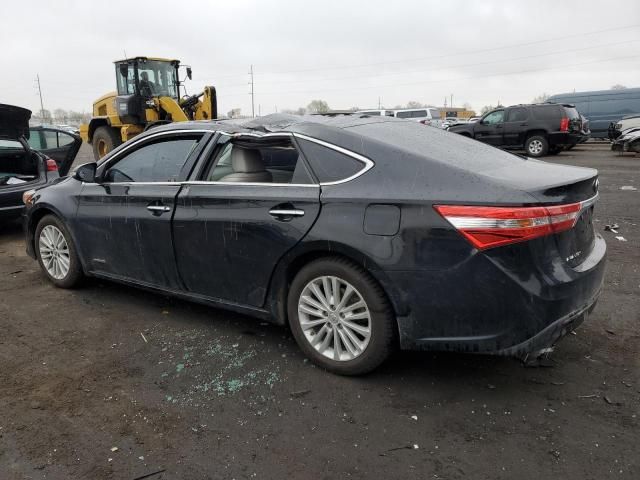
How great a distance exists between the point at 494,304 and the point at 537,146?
17.0 m

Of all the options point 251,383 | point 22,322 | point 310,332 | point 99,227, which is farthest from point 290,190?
point 22,322

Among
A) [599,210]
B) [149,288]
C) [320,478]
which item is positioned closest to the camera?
[320,478]

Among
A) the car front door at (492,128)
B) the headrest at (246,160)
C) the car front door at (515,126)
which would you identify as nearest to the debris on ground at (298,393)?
the headrest at (246,160)

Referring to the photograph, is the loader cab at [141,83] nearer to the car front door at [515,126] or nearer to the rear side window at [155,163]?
the car front door at [515,126]

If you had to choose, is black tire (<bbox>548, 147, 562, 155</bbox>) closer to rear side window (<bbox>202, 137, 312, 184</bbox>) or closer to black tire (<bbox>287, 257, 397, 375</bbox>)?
rear side window (<bbox>202, 137, 312, 184</bbox>)

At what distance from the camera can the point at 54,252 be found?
4.90m

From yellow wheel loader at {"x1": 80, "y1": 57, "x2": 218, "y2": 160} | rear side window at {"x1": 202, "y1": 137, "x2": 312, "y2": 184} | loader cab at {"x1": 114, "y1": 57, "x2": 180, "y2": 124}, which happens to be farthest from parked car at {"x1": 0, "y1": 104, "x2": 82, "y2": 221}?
loader cab at {"x1": 114, "y1": 57, "x2": 180, "y2": 124}

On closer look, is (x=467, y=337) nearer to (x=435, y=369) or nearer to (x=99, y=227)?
→ (x=435, y=369)

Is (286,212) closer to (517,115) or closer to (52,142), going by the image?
(52,142)

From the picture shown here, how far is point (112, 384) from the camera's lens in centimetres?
321

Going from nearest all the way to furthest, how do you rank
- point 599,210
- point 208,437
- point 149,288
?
point 208,437 < point 149,288 < point 599,210

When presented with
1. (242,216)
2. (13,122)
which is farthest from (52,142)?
(242,216)

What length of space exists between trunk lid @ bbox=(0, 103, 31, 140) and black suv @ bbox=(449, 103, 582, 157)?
1520cm

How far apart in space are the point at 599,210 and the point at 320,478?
7303mm
